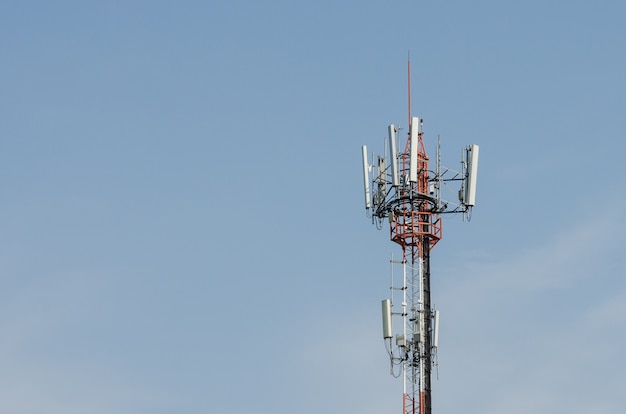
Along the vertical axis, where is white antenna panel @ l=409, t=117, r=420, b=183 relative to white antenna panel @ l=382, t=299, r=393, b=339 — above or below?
above

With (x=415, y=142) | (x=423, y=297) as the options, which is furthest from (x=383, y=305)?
(x=415, y=142)

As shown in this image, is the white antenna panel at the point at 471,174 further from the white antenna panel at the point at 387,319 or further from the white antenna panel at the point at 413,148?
the white antenna panel at the point at 387,319

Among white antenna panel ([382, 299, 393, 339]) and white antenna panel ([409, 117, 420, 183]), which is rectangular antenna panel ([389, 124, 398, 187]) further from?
white antenna panel ([382, 299, 393, 339])

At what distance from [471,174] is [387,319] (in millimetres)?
13390

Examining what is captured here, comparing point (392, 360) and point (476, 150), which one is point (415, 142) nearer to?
point (476, 150)

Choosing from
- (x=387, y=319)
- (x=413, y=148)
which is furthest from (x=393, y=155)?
(x=387, y=319)

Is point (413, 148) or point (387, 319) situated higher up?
point (413, 148)

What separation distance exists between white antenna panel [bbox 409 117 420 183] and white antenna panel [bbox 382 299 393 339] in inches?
378

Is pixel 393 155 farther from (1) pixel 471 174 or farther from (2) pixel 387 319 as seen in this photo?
(2) pixel 387 319

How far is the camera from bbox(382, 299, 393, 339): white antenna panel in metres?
156

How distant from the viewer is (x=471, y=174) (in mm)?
159625

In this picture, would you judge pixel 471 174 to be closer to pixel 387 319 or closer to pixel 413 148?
pixel 413 148

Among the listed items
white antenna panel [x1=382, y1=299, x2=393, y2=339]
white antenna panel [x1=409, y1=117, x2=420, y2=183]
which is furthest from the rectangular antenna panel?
white antenna panel [x1=382, y1=299, x2=393, y2=339]

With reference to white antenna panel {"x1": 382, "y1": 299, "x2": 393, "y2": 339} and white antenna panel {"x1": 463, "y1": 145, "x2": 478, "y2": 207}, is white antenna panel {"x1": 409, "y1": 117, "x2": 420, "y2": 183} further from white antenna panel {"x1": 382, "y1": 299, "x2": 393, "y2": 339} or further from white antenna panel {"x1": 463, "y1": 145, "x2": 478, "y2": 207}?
white antenna panel {"x1": 382, "y1": 299, "x2": 393, "y2": 339}
